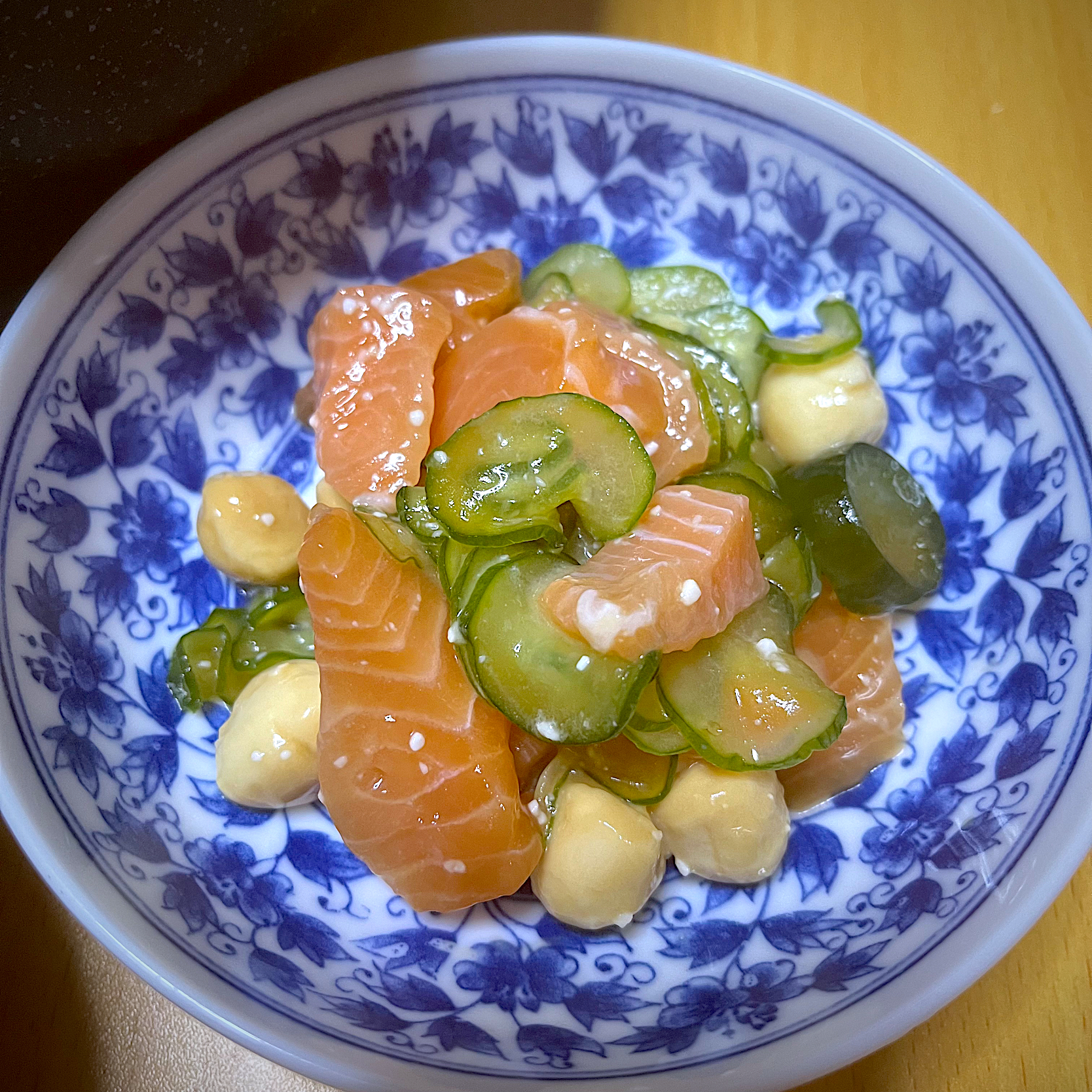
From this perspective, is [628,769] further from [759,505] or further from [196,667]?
[196,667]

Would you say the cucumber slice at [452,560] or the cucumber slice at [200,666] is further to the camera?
the cucumber slice at [200,666]

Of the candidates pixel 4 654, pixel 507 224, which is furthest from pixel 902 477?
pixel 4 654

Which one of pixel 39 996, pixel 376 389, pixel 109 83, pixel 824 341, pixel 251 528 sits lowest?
pixel 39 996

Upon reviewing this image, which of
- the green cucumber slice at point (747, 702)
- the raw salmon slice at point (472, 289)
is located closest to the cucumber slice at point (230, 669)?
the raw salmon slice at point (472, 289)

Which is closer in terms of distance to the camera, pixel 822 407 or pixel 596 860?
pixel 596 860

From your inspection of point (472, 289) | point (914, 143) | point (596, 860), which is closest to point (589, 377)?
point (472, 289)

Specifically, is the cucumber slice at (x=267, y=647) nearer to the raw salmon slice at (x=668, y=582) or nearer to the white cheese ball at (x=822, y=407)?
the raw salmon slice at (x=668, y=582)

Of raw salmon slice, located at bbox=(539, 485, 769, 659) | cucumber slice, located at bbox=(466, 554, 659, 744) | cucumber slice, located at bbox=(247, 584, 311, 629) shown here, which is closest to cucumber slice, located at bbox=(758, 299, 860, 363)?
raw salmon slice, located at bbox=(539, 485, 769, 659)
